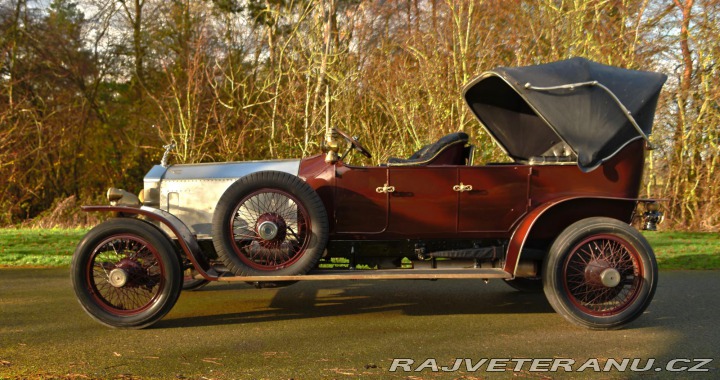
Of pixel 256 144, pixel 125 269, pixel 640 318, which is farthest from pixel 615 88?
pixel 256 144

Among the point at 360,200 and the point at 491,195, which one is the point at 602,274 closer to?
the point at 491,195

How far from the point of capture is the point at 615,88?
206 inches

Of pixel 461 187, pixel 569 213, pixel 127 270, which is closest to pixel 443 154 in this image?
pixel 461 187

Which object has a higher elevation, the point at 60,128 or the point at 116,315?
the point at 60,128

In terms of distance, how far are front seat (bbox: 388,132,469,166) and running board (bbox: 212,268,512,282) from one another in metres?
0.94

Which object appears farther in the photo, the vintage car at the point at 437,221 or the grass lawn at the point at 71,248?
the grass lawn at the point at 71,248

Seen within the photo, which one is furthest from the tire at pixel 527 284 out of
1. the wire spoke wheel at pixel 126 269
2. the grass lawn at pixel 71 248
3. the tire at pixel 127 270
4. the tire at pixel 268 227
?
the wire spoke wheel at pixel 126 269

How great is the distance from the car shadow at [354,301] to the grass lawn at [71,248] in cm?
314

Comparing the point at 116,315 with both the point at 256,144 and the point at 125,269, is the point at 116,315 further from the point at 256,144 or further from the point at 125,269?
the point at 256,144

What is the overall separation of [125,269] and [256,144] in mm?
8446

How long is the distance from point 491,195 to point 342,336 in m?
1.76

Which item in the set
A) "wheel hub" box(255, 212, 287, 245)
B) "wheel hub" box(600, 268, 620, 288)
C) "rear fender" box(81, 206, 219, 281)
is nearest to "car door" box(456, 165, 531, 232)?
"wheel hub" box(600, 268, 620, 288)

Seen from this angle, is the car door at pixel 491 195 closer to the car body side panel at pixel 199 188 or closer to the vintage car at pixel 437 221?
the vintage car at pixel 437 221

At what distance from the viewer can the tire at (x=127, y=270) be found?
4918 mm
